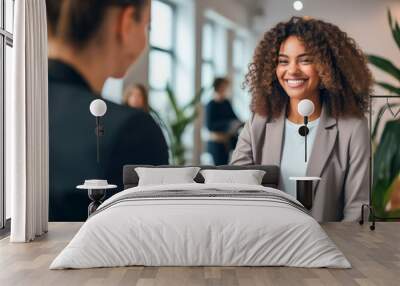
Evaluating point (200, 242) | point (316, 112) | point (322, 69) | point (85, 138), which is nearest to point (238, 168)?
point (316, 112)

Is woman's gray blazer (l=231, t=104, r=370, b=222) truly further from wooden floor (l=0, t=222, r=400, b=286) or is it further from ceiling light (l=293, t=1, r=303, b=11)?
wooden floor (l=0, t=222, r=400, b=286)

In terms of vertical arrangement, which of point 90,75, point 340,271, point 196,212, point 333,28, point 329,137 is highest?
point 333,28

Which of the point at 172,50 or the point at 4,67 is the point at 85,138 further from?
the point at 172,50

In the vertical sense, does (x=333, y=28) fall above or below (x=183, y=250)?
above

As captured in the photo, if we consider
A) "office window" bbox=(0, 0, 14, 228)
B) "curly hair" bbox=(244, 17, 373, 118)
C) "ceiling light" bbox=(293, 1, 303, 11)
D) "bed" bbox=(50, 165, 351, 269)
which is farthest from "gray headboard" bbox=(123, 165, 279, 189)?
"bed" bbox=(50, 165, 351, 269)

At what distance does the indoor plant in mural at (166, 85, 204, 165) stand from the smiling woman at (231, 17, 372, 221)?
25.3 inches

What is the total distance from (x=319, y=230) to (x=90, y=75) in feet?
12.7

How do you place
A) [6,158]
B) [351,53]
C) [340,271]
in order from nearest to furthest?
[340,271], [6,158], [351,53]

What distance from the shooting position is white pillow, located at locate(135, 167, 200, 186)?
729 cm

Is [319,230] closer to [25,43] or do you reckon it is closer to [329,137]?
[329,137]

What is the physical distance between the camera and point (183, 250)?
493 centimetres

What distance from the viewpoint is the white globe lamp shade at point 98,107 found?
7.39 metres

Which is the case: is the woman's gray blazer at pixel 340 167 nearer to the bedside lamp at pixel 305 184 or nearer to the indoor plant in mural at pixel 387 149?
the indoor plant in mural at pixel 387 149

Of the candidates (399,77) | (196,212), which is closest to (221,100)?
(399,77)
